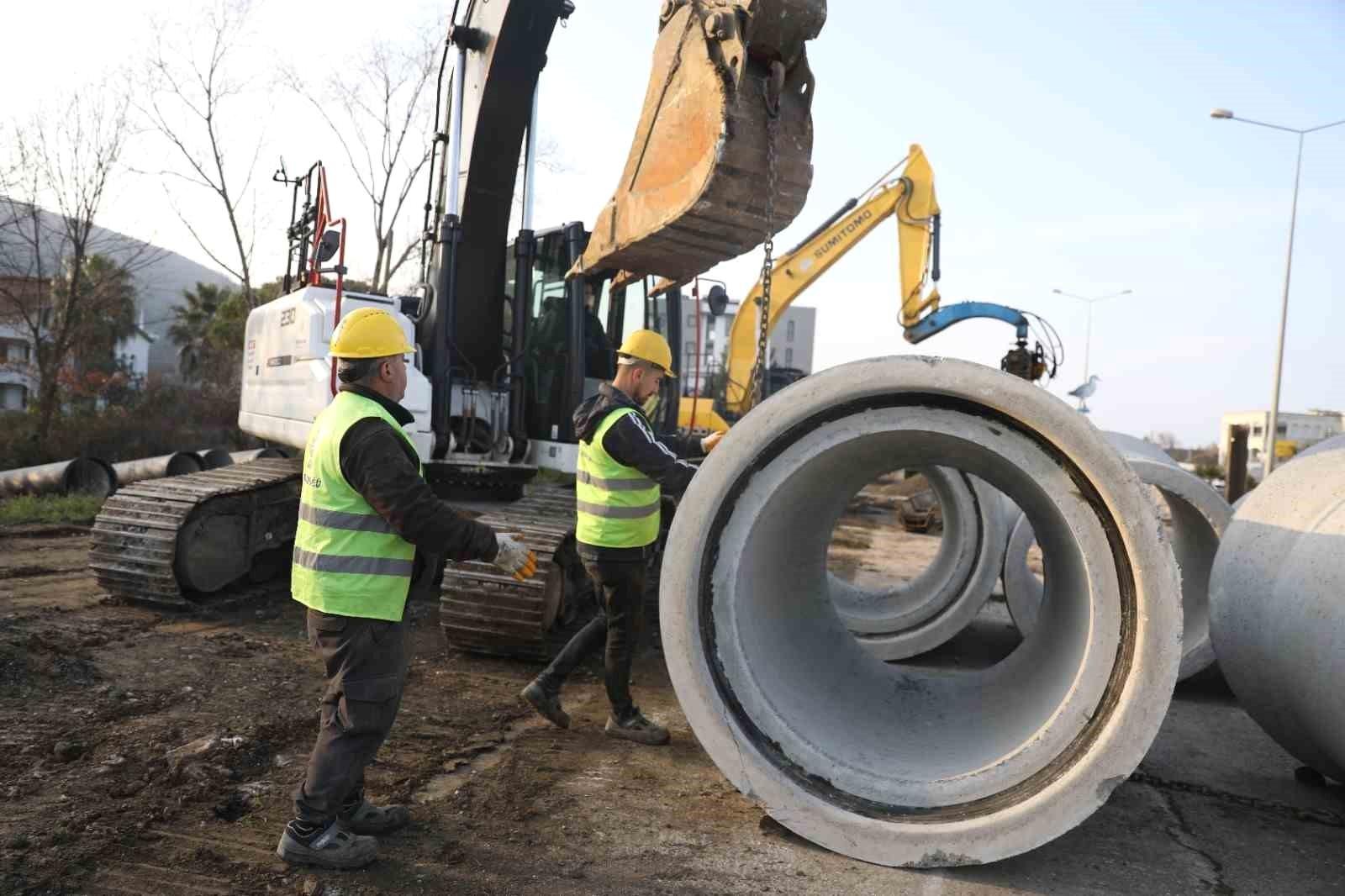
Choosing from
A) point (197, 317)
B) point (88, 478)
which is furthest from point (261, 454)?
point (197, 317)

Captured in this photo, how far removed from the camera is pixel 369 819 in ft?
10.8

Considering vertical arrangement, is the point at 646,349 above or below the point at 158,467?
above

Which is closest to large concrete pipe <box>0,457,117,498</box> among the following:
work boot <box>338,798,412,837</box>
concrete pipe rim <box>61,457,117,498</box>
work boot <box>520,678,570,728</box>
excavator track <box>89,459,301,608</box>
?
concrete pipe rim <box>61,457,117,498</box>

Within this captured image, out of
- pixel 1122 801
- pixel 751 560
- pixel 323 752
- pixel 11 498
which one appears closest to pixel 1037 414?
pixel 751 560

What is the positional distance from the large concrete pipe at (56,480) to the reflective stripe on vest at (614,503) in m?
10.0

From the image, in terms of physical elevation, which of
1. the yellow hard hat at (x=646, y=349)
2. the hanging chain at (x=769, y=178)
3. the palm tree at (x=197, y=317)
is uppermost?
the palm tree at (x=197, y=317)

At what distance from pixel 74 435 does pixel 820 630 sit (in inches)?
581

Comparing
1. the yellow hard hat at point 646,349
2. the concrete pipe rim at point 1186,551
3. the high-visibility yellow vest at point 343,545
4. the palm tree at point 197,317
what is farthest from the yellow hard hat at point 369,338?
the palm tree at point 197,317

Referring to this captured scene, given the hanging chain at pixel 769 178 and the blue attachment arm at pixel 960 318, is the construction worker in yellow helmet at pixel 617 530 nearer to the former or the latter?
the hanging chain at pixel 769 178

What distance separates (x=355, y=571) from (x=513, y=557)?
53 centimetres

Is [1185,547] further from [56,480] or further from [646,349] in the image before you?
[56,480]

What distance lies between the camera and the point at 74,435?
15.2 meters

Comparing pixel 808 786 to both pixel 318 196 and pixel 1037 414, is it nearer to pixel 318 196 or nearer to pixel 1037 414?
pixel 1037 414

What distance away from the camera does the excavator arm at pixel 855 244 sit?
12.0 metres
